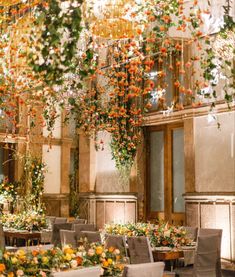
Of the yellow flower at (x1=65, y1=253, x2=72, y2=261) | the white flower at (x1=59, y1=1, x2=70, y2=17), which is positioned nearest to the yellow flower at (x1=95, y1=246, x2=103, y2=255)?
the yellow flower at (x1=65, y1=253, x2=72, y2=261)

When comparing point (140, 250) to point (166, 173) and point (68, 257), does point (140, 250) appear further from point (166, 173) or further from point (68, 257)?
point (166, 173)

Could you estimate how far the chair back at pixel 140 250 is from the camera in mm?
6606

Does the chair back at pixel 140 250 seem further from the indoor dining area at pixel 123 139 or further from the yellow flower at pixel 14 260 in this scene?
the yellow flower at pixel 14 260

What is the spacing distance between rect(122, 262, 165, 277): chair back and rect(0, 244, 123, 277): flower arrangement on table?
36cm

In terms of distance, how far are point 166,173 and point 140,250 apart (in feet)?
17.0

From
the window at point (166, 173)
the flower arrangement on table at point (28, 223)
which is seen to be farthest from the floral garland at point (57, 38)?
the window at point (166, 173)

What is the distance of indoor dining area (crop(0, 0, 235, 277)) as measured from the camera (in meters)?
4.14

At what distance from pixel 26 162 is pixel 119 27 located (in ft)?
24.2

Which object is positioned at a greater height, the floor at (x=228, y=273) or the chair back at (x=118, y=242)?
the chair back at (x=118, y=242)

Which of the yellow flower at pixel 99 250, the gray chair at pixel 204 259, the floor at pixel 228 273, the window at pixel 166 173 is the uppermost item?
the window at pixel 166 173

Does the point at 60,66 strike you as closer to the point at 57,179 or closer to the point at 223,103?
the point at 223,103

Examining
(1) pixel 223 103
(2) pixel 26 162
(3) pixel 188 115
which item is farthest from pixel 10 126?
(1) pixel 223 103

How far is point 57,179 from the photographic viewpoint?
48.8 ft

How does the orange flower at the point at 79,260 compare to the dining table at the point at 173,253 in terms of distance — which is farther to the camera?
the dining table at the point at 173,253
